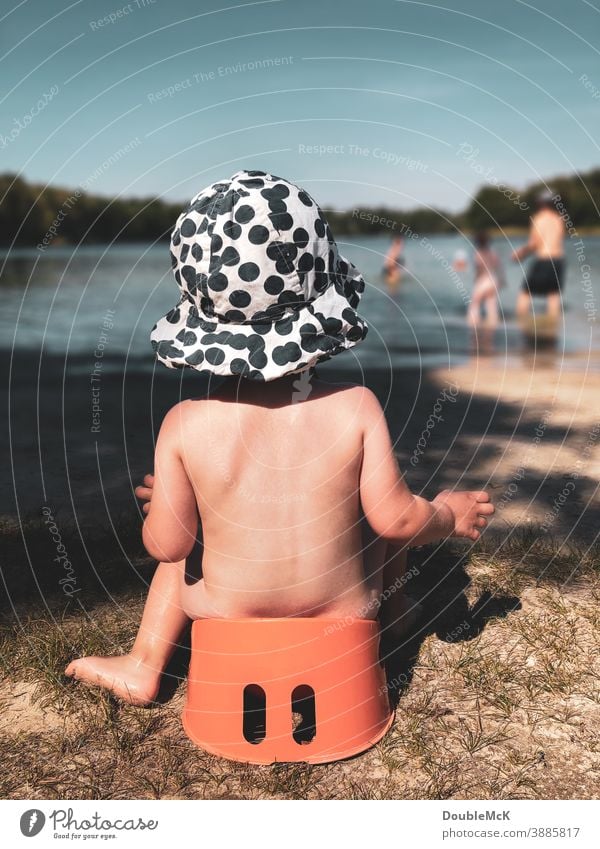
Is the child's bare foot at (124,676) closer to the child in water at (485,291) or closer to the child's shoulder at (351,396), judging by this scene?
the child's shoulder at (351,396)

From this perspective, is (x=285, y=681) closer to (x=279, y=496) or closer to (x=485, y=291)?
(x=279, y=496)

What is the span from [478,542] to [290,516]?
1.45m

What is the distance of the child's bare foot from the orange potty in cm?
25

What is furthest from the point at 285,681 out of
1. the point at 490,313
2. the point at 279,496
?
the point at 490,313

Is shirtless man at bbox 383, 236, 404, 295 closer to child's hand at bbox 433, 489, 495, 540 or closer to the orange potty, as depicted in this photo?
child's hand at bbox 433, 489, 495, 540

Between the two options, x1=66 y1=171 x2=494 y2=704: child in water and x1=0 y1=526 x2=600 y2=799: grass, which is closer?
x1=66 y1=171 x2=494 y2=704: child in water

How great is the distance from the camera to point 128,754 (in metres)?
2.31

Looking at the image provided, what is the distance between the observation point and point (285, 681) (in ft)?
7.20

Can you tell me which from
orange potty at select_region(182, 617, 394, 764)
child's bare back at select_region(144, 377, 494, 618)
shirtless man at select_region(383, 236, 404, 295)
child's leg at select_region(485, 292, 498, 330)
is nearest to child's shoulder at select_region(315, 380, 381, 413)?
child's bare back at select_region(144, 377, 494, 618)

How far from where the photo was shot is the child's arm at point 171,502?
2104 millimetres

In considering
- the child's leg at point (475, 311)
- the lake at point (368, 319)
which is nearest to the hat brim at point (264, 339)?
the lake at point (368, 319)

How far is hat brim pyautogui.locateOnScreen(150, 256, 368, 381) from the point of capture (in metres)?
1.99

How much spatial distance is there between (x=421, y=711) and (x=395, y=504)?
68 cm

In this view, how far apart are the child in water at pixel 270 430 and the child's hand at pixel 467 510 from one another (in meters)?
0.05
